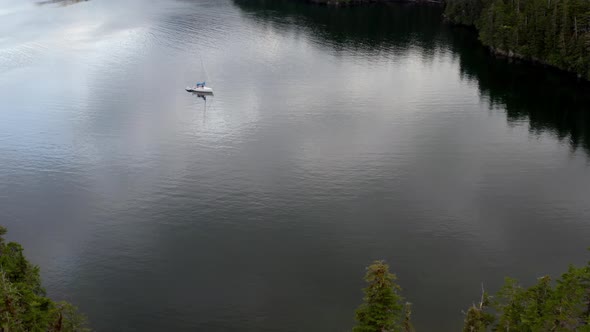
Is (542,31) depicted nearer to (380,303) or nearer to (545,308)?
(545,308)

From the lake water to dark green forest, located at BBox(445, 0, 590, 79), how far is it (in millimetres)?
3101

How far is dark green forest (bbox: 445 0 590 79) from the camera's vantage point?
9294 cm

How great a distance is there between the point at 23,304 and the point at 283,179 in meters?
34.0

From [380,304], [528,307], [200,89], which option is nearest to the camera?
[380,304]

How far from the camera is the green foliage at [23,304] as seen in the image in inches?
1161

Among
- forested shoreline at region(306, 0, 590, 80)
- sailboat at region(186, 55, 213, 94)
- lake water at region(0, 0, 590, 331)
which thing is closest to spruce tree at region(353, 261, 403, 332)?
lake water at region(0, 0, 590, 331)

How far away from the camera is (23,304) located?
3266cm

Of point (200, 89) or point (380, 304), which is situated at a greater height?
point (200, 89)

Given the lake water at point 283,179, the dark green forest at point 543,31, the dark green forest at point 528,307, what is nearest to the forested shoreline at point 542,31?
the dark green forest at point 543,31

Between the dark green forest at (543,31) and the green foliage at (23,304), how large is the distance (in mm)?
88898

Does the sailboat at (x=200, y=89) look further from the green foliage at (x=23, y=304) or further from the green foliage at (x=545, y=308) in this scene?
the green foliage at (x=545, y=308)

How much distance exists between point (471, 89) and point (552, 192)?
3811 cm

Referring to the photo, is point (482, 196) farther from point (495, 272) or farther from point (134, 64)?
point (134, 64)

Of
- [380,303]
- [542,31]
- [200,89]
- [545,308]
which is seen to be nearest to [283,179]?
[380,303]
